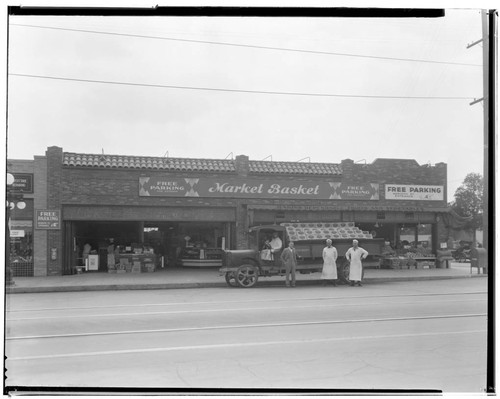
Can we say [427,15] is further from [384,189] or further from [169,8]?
[384,189]

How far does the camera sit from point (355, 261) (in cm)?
1653

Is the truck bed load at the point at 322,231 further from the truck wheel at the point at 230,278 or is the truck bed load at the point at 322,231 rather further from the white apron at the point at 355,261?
the truck wheel at the point at 230,278

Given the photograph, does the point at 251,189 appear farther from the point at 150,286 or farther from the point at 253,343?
the point at 253,343

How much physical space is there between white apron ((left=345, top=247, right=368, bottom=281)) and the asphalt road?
130 inches

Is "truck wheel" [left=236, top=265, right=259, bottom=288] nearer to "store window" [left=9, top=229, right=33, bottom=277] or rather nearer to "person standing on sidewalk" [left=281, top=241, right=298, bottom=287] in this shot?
"person standing on sidewalk" [left=281, top=241, right=298, bottom=287]

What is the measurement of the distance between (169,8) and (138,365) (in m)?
4.17

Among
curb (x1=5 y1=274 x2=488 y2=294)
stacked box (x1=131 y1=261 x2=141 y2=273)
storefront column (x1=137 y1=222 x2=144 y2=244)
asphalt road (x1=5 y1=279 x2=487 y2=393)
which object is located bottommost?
curb (x1=5 y1=274 x2=488 y2=294)

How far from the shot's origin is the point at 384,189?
2023cm

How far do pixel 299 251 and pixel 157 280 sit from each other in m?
5.06

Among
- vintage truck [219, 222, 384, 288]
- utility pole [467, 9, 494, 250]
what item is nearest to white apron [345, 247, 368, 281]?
vintage truck [219, 222, 384, 288]

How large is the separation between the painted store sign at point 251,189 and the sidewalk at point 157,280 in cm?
298

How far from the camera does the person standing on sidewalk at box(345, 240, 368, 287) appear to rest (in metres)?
16.3

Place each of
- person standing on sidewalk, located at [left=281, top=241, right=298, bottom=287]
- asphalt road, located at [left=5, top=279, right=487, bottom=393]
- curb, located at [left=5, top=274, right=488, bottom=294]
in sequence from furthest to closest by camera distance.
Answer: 1. person standing on sidewalk, located at [left=281, top=241, right=298, bottom=287]
2. curb, located at [left=5, top=274, right=488, bottom=294]
3. asphalt road, located at [left=5, top=279, right=487, bottom=393]

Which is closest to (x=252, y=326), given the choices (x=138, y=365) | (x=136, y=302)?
(x=138, y=365)
